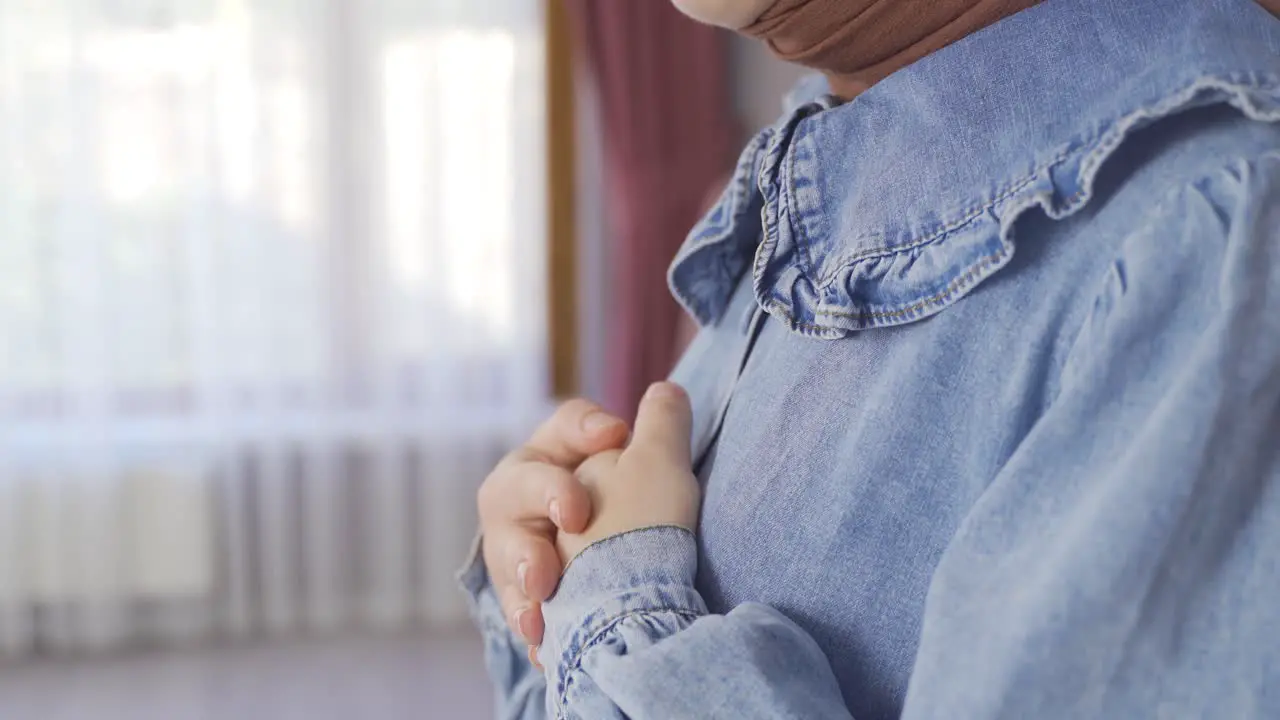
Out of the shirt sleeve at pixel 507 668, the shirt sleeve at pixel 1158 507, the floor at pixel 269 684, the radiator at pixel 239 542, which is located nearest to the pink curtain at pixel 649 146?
the radiator at pixel 239 542

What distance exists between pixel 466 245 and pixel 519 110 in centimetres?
41

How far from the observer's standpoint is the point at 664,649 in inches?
23.0

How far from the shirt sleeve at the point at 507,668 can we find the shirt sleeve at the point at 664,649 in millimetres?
150

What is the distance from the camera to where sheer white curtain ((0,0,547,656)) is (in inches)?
121

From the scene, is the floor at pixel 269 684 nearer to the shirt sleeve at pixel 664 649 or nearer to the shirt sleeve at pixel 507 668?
the shirt sleeve at pixel 507 668

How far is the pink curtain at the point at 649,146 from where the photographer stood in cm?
332

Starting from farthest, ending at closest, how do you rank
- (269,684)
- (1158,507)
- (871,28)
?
1. (269,684)
2. (871,28)
3. (1158,507)

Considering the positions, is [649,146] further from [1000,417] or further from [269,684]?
[1000,417]

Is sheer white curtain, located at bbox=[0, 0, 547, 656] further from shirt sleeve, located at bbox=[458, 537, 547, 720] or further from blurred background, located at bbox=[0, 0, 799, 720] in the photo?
shirt sleeve, located at bbox=[458, 537, 547, 720]

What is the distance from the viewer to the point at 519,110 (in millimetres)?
3273

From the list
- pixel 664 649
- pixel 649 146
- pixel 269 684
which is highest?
pixel 649 146

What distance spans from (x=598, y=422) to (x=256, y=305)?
2.61m

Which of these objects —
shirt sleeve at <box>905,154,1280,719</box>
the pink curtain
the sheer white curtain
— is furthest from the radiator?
shirt sleeve at <box>905,154,1280,719</box>

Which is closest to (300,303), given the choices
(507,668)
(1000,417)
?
(507,668)
